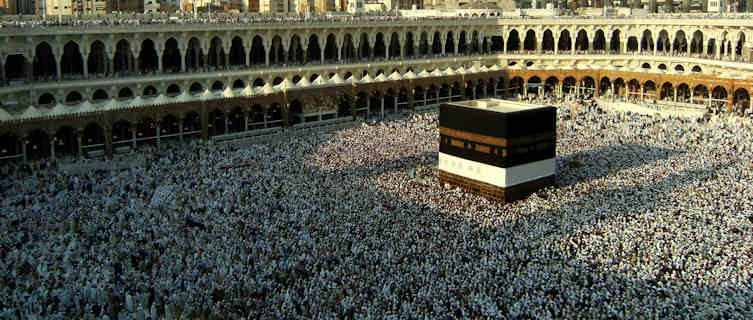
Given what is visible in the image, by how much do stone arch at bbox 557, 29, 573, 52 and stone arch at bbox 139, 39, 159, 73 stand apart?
107 ft

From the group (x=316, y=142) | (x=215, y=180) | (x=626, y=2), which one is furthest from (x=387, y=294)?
(x=626, y=2)

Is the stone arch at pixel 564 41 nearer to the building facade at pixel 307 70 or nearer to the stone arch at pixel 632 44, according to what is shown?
the building facade at pixel 307 70

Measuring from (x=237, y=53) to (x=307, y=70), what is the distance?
4874mm

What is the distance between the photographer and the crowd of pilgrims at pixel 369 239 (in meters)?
18.2

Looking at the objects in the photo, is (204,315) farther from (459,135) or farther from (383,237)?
(459,135)

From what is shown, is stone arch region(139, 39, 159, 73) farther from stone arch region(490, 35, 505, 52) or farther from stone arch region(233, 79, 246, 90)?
stone arch region(490, 35, 505, 52)

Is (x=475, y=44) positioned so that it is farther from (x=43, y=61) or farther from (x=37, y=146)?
(x=37, y=146)

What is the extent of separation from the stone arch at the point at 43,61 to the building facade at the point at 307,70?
0.07m

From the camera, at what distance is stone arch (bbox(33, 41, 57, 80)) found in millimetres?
38094

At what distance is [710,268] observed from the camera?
66.0ft

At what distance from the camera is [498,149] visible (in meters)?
28.8

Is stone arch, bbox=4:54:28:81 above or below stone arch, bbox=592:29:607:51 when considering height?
below

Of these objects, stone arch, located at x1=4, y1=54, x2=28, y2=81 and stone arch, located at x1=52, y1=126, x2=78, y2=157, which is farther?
stone arch, located at x1=4, y1=54, x2=28, y2=81

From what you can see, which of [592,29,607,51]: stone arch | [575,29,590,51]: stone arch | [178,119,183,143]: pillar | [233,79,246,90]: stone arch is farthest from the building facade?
[233,79,246,90]: stone arch
